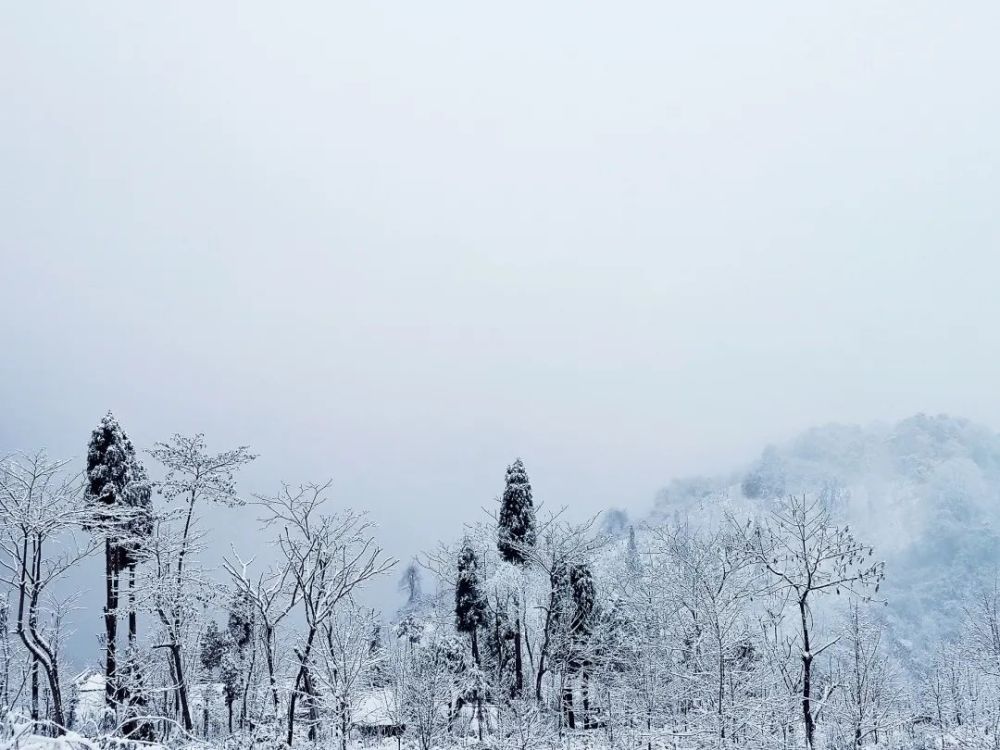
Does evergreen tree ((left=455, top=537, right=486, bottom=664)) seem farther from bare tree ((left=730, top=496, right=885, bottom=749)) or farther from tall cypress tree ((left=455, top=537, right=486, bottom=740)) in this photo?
bare tree ((left=730, top=496, right=885, bottom=749))

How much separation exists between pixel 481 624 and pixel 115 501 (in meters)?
19.6

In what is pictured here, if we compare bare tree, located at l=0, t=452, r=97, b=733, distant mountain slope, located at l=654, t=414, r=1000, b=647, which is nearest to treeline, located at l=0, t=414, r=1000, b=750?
bare tree, located at l=0, t=452, r=97, b=733

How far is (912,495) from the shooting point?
6117 inches

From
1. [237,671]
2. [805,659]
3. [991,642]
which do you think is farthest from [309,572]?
[991,642]

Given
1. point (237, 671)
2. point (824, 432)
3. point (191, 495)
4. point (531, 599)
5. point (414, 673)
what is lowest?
point (237, 671)

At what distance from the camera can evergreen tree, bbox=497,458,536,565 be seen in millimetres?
34125

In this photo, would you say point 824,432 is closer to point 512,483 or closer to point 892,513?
point 892,513

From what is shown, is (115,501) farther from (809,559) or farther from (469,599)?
(809,559)

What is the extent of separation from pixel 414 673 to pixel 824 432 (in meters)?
199

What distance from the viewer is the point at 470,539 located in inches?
1443

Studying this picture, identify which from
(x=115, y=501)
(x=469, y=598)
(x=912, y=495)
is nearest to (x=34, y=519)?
(x=115, y=501)

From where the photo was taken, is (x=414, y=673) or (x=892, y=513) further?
(x=892, y=513)

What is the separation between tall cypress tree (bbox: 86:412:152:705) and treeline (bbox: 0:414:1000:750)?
3.4 inches

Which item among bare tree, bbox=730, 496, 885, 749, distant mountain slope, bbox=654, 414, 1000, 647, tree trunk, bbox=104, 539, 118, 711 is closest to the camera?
bare tree, bbox=730, 496, 885, 749
